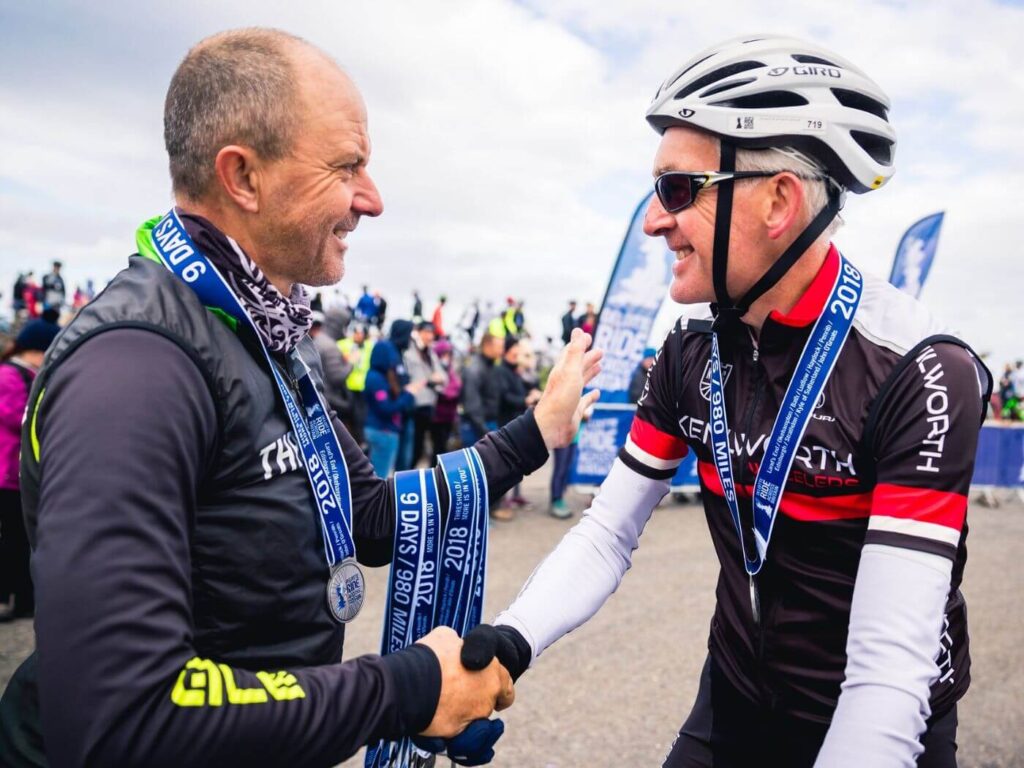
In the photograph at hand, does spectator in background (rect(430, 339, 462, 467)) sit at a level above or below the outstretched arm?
below

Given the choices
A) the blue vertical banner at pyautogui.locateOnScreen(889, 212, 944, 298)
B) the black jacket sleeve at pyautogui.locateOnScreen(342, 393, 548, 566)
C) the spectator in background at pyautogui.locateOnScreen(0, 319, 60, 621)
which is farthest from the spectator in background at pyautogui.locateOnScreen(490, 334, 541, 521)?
the blue vertical banner at pyautogui.locateOnScreen(889, 212, 944, 298)

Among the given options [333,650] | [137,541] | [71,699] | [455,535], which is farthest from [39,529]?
[455,535]

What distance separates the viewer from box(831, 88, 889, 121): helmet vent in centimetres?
198

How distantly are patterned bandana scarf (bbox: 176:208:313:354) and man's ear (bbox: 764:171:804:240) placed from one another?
1.23m

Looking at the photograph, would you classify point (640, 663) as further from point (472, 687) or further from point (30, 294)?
point (30, 294)

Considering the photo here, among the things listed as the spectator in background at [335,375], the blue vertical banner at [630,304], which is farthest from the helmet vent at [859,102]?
the blue vertical banner at [630,304]

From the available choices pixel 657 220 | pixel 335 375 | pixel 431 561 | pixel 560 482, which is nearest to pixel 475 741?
pixel 431 561

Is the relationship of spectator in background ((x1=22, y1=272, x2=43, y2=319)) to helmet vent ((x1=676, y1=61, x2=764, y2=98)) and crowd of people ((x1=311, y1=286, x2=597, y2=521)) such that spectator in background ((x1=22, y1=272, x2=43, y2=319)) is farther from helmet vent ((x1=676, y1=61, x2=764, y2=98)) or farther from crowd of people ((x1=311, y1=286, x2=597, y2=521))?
helmet vent ((x1=676, y1=61, x2=764, y2=98))

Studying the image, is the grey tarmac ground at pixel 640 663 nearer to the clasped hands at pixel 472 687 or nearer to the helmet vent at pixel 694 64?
the clasped hands at pixel 472 687

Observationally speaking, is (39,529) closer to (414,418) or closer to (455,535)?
(455,535)

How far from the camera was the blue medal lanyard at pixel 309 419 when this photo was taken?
151 centimetres

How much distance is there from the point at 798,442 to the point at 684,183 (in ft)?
2.46

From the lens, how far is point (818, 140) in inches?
73.5

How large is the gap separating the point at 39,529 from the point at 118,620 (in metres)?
0.20
